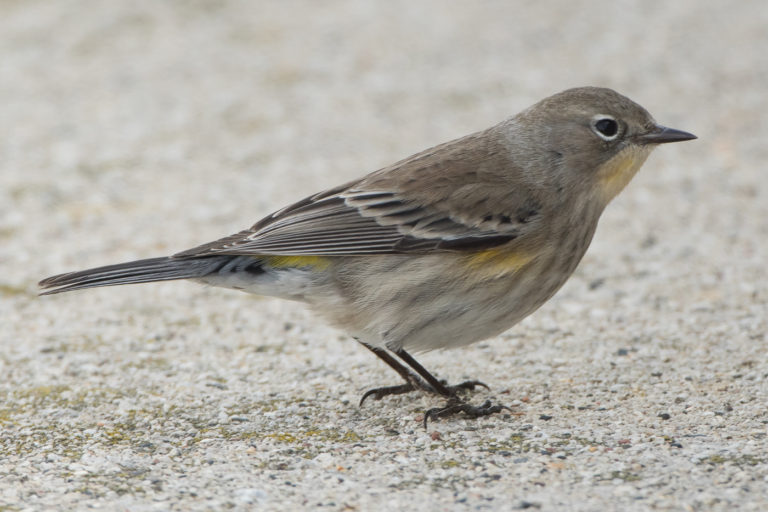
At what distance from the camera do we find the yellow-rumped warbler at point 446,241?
17.3 feet

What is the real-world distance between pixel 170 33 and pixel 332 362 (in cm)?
649

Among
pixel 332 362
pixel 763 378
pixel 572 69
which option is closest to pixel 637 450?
pixel 763 378

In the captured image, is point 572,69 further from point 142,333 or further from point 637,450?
point 637,450

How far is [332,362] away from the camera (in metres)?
6.31

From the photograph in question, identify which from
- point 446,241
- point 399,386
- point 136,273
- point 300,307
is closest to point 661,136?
point 446,241

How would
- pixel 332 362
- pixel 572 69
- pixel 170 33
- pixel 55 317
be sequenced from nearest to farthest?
pixel 332 362
pixel 55 317
pixel 572 69
pixel 170 33

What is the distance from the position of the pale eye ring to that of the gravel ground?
4.21 feet

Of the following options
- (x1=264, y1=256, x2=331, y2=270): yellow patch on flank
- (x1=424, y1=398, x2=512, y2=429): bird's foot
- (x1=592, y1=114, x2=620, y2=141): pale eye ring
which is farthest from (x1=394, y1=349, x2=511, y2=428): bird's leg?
(x1=592, y1=114, x2=620, y2=141): pale eye ring

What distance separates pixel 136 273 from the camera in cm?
539

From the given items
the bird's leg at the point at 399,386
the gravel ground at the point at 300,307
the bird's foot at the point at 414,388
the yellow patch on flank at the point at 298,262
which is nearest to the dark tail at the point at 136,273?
the yellow patch on flank at the point at 298,262

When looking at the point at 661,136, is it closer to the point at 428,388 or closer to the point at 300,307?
the point at 428,388

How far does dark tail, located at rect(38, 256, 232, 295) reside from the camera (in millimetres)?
5336

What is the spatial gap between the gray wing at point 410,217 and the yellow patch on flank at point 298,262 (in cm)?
7

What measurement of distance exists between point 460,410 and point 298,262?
1.11 meters
